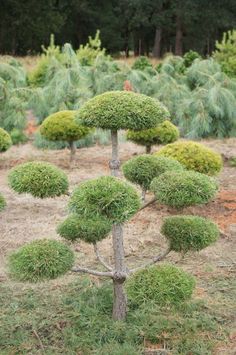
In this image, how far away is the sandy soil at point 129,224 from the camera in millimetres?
5484

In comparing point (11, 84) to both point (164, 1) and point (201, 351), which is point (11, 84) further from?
point (164, 1)

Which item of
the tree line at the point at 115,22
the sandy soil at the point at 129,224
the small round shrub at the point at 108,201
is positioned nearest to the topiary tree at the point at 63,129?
the sandy soil at the point at 129,224

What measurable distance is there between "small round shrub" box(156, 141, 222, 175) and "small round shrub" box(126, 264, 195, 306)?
3275 millimetres

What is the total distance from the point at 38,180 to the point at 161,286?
1.11m

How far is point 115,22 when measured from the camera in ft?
116

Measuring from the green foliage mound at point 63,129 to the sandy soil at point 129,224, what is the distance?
0.63 meters

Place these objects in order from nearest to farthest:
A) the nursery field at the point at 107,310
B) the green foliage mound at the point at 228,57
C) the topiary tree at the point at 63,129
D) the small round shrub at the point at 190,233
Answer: the small round shrub at the point at 190,233
the nursery field at the point at 107,310
the topiary tree at the point at 63,129
the green foliage mound at the point at 228,57

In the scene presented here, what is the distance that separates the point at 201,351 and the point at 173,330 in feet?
1.05

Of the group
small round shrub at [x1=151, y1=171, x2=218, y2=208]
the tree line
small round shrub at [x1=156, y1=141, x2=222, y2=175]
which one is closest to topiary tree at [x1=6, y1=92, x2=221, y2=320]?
small round shrub at [x1=151, y1=171, x2=218, y2=208]

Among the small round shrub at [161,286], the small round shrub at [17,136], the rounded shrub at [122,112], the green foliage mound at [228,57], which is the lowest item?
the small round shrub at [17,136]

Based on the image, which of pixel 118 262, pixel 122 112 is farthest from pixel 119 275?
pixel 122 112

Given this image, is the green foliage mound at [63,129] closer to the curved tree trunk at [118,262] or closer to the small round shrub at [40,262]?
the curved tree trunk at [118,262]

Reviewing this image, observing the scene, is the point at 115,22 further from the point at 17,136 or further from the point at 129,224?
the point at 129,224

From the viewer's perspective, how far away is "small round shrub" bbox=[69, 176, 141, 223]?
3.10 metres
